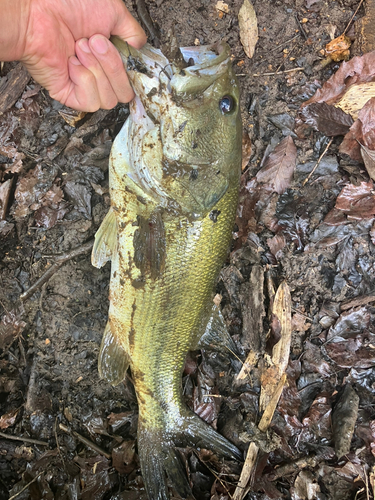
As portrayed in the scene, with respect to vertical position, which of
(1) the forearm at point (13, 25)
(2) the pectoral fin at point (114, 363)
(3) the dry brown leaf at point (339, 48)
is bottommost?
(2) the pectoral fin at point (114, 363)

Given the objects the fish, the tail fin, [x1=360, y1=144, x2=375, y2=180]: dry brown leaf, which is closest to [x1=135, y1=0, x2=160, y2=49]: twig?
the fish

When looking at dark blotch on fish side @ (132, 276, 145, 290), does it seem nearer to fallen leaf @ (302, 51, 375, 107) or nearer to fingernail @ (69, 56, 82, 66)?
fingernail @ (69, 56, 82, 66)

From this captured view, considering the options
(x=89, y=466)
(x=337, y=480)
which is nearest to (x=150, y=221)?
(x=89, y=466)

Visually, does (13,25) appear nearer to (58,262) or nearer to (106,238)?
(106,238)

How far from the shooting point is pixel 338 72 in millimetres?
3189

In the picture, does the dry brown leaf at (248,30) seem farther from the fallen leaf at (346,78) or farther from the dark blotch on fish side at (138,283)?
the dark blotch on fish side at (138,283)

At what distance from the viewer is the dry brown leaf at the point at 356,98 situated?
3.12 m

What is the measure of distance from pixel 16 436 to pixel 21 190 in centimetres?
249

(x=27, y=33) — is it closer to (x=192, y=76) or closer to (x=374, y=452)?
(x=192, y=76)

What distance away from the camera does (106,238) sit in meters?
2.95

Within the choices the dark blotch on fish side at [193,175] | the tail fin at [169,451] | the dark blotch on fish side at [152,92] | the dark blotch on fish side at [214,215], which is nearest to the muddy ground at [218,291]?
the tail fin at [169,451]

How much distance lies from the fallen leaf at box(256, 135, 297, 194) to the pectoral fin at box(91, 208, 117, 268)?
1.54 meters

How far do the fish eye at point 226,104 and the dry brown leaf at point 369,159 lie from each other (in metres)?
1.43

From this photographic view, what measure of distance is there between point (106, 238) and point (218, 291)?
1265mm
